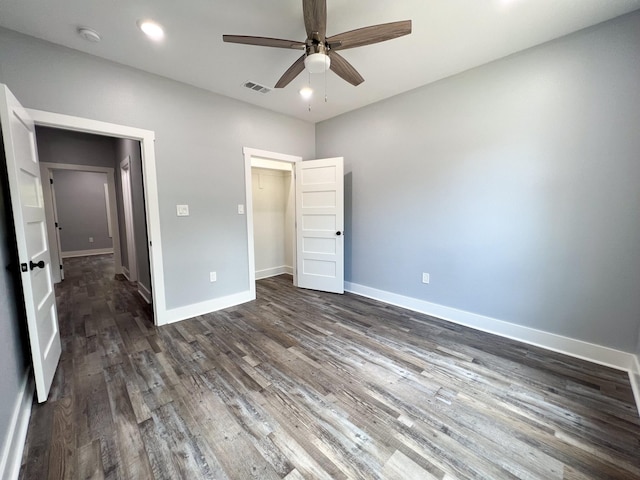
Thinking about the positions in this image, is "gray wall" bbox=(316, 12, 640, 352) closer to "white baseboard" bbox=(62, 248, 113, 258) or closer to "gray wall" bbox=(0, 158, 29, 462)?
"gray wall" bbox=(0, 158, 29, 462)

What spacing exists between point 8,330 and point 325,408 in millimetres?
2081

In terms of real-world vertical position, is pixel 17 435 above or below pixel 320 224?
below

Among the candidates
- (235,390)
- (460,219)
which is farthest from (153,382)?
(460,219)

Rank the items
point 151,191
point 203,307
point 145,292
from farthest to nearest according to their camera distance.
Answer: point 145,292
point 203,307
point 151,191

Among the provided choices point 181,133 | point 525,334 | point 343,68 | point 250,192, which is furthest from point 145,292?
point 525,334

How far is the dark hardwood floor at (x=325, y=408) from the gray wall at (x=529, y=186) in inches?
20.2

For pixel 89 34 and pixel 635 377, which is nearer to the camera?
pixel 635 377

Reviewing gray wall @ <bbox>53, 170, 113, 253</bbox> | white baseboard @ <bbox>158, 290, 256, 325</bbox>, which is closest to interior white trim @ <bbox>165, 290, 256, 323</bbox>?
white baseboard @ <bbox>158, 290, 256, 325</bbox>

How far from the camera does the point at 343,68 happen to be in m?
2.11

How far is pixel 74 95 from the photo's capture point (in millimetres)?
2328

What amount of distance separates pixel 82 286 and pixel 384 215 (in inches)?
203

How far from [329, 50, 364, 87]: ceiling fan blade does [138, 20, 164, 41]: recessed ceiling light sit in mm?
1408

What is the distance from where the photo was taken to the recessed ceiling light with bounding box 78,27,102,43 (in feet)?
6.75

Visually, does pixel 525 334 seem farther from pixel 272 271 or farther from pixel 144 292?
pixel 144 292
